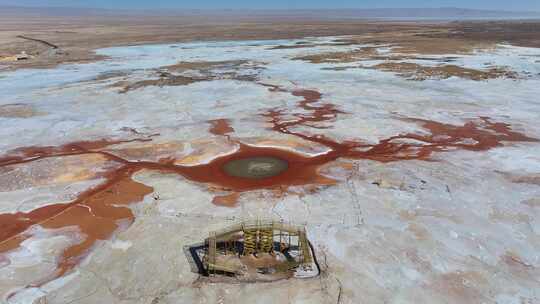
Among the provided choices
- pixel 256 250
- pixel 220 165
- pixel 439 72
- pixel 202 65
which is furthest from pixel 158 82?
pixel 256 250

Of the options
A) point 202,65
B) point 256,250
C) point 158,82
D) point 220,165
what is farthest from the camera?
point 202,65

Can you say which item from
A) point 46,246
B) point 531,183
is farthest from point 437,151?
point 46,246

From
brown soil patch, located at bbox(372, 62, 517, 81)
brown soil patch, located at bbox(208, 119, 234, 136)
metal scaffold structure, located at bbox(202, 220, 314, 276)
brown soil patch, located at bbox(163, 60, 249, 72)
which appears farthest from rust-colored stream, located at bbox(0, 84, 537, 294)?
brown soil patch, located at bbox(163, 60, 249, 72)

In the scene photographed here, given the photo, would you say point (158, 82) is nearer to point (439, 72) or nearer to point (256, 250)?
point (439, 72)

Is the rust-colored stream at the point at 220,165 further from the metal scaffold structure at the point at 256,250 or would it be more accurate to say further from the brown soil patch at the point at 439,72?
the brown soil patch at the point at 439,72

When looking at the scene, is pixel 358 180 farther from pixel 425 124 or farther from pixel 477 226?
pixel 425 124

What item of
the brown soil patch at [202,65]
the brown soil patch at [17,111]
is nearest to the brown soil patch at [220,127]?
the brown soil patch at [17,111]

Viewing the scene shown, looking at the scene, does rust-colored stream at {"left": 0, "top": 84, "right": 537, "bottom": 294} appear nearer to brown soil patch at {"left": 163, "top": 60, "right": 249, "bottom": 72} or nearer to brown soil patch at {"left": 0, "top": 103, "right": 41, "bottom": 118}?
brown soil patch at {"left": 0, "top": 103, "right": 41, "bottom": 118}
